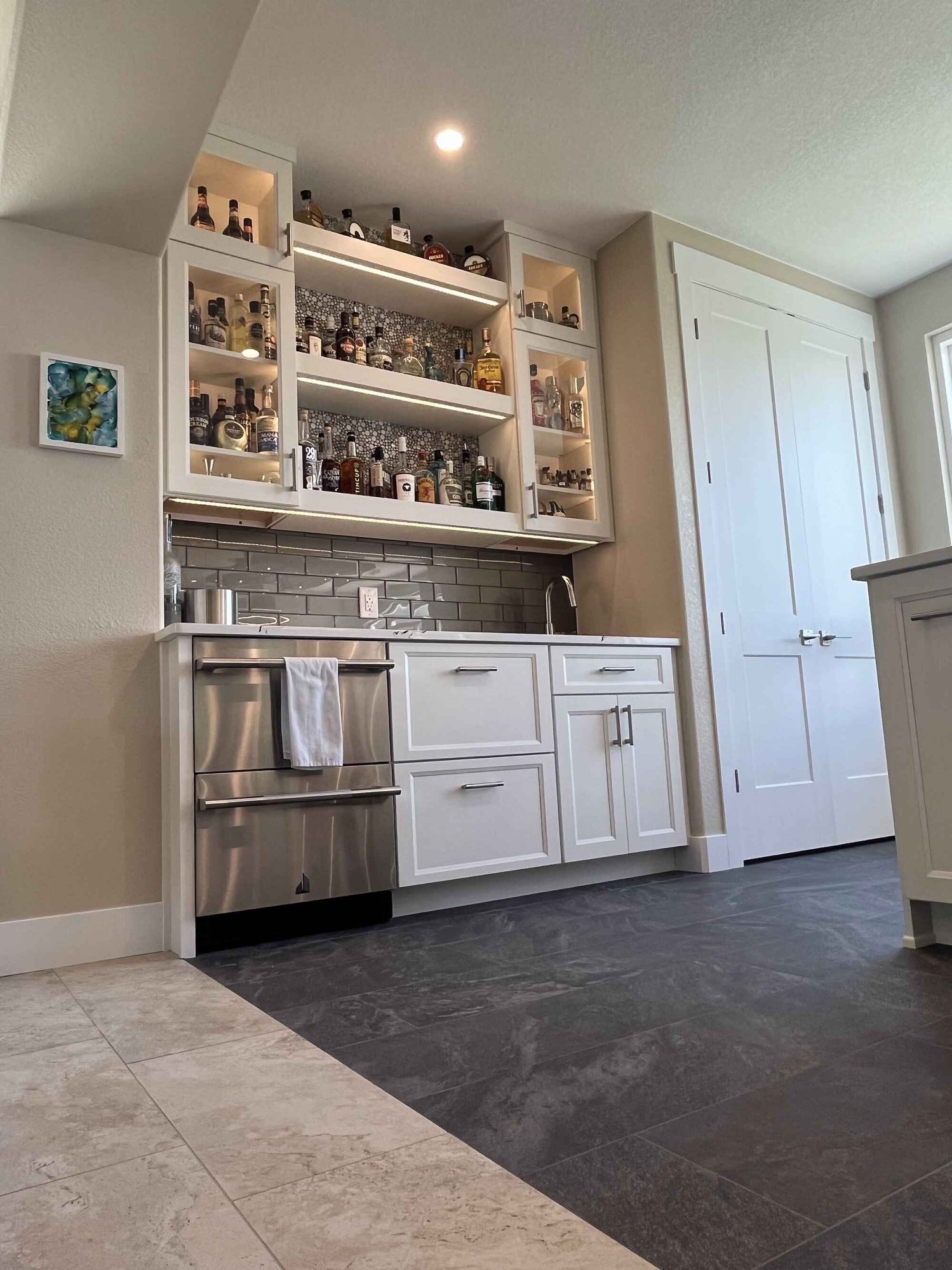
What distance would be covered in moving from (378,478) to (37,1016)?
227cm

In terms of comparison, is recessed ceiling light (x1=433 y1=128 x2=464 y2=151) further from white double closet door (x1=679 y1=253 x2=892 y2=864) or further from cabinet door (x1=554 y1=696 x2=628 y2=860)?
cabinet door (x1=554 y1=696 x2=628 y2=860)

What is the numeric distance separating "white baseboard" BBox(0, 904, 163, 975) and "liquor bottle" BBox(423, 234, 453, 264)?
9.13ft

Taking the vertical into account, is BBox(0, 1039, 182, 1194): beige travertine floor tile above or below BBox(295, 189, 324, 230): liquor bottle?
below

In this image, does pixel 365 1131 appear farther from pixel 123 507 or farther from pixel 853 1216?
pixel 123 507

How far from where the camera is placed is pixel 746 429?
13.4ft

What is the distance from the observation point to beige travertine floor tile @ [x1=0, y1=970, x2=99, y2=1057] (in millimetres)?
1789

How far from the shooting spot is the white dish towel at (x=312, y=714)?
268 centimetres

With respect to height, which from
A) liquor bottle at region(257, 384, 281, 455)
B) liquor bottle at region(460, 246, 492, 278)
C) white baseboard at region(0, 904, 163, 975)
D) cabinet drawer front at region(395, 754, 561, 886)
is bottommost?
white baseboard at region(0, 904, 163, 975)

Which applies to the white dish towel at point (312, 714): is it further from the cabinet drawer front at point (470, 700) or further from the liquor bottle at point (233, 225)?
the liquor bottle at point (233, 225)

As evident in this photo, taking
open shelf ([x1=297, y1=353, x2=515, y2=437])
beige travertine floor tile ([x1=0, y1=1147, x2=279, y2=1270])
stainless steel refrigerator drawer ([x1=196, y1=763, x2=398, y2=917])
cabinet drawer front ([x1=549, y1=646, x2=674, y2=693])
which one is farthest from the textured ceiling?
beige travertine floor tile ([x1=0, y1=1147, x2=279, y2=1270])

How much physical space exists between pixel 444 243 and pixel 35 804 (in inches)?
115

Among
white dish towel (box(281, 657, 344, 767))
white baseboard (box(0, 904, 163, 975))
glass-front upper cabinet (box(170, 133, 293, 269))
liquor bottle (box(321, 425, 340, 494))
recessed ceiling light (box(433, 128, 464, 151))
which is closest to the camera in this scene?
white baseboard (box(0, 904, 163, 975))

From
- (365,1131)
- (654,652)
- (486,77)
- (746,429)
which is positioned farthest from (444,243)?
(365,1131)

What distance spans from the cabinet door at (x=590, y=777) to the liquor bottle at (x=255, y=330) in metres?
1.68
